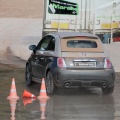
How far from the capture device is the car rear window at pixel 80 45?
1244cm

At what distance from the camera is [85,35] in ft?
41.9

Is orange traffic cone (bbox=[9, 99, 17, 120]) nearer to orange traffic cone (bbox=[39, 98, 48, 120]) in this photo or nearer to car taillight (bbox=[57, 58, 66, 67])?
orange traffic cone (bbox=[39, 98, 48, 120])

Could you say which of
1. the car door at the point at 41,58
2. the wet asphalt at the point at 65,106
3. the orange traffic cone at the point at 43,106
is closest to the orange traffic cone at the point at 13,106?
the wet asphalt at the point at 65,106

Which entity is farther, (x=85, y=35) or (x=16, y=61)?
(x=16, y=61)

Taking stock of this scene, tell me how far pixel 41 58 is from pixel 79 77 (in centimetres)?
158

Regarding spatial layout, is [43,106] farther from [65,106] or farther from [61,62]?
[61,62]

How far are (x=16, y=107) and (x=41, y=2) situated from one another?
26.5 metres

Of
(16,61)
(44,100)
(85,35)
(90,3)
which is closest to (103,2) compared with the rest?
(90,3)

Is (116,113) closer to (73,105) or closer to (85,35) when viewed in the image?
(73,105)

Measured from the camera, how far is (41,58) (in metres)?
13.3

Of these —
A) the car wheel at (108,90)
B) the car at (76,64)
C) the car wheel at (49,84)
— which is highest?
the car at (76,64)

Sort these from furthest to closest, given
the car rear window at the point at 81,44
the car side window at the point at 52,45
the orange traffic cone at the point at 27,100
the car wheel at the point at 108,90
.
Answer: the car wheel at the point at 108,90
the car side window at the point at 52,45
the car rear window at the point at 81,44
the orange traffic cone at the point at 27,100

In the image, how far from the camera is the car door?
13141 mm

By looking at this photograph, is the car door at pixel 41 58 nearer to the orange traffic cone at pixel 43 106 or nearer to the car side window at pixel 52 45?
the car side window at pixel 52 45
